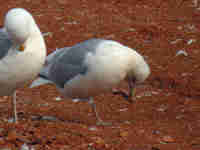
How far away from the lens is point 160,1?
37.8 ft

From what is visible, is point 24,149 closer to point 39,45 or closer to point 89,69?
point 39,45

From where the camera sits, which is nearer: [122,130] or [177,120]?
[122,130]

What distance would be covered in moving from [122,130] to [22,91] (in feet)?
9.48

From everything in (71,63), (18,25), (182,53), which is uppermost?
(18,25)

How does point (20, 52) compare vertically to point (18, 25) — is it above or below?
below

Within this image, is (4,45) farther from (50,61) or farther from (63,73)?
(50,61)

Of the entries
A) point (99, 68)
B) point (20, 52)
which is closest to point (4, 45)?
point (20, 52)

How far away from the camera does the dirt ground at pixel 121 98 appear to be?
4.70 metres

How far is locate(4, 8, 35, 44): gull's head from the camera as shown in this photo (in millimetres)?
4191

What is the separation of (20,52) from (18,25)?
37 cm

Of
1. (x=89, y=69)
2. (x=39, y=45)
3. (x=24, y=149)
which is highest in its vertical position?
(x=39, y=45)

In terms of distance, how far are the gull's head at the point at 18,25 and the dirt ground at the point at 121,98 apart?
95 cm

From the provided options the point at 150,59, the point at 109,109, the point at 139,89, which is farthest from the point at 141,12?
the point at 109,109

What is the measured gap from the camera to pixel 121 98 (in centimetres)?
724
